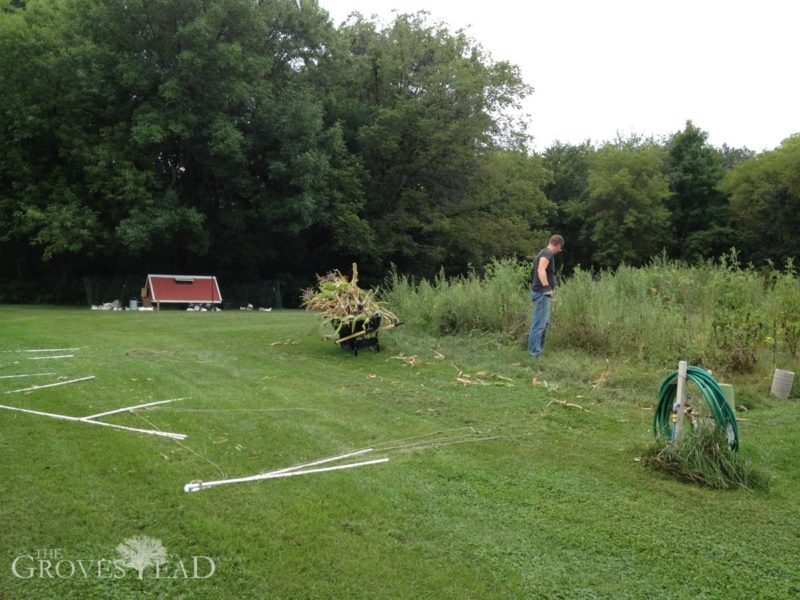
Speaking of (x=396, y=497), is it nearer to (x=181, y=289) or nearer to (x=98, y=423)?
(x=98, y=423)

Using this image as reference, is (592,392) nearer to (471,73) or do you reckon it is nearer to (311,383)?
(311,383)

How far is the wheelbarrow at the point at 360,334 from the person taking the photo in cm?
941

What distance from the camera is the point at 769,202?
38.0 meters

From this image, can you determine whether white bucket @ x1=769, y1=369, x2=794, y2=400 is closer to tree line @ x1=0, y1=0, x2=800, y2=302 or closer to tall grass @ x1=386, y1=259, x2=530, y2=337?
tall grass @ x1=386, y1=259, x2=530, y2=337

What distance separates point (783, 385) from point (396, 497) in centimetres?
507

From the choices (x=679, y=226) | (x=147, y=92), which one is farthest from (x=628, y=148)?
(x=147, y=92)

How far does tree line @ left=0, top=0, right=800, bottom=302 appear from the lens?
22156 mm

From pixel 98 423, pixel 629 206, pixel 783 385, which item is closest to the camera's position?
pixel 98 423

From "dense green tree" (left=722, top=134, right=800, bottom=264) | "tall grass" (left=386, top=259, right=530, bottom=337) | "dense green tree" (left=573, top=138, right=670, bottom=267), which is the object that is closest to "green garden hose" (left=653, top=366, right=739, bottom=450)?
"tall grass" (left=386, top=259, right=530, bottom=337)

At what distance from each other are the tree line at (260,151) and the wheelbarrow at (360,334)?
543 inches

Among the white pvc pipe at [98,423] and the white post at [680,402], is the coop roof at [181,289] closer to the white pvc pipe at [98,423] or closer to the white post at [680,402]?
the white pvc pipe at [98,423]

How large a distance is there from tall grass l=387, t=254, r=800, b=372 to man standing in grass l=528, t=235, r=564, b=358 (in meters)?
0.63

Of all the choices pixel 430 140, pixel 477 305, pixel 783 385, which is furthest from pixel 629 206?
pixel 783 385

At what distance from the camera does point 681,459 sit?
4148 millimetres
